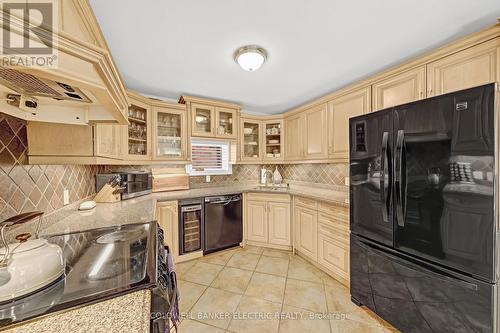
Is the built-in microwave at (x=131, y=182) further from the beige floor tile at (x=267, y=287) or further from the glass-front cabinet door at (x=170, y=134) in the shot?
the beige floor tile at (x=267, y=287)

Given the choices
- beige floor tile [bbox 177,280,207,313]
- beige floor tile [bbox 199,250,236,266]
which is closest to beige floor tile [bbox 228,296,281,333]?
beige floor tile [bbox 177,280,207,313]

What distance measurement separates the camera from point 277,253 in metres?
2.81

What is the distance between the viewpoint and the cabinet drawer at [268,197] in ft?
9.37

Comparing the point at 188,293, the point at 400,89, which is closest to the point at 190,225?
the point at 188,293

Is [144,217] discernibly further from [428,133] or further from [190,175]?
[428,133]

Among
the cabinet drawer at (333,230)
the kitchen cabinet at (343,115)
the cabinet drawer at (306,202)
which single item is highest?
the kitchen cabinet at (343,115)

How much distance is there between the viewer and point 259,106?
3.38 metres

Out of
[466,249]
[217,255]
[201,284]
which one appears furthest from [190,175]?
[466,249]

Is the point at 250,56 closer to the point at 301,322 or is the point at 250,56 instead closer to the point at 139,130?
the point at 139,130

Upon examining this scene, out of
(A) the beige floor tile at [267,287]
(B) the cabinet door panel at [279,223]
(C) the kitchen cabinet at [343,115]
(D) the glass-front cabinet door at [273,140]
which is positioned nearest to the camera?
(A) the beige floor tile at [267,287]

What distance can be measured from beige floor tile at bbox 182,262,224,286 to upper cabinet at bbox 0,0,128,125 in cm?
185

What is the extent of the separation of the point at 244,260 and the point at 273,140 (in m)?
2.01

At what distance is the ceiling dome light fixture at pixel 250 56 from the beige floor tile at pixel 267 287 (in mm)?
2206

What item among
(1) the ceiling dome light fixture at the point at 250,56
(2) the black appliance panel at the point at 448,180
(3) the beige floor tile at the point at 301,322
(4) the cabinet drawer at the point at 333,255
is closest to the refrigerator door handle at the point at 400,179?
(2) the black appliance panel at the point at 448,180
